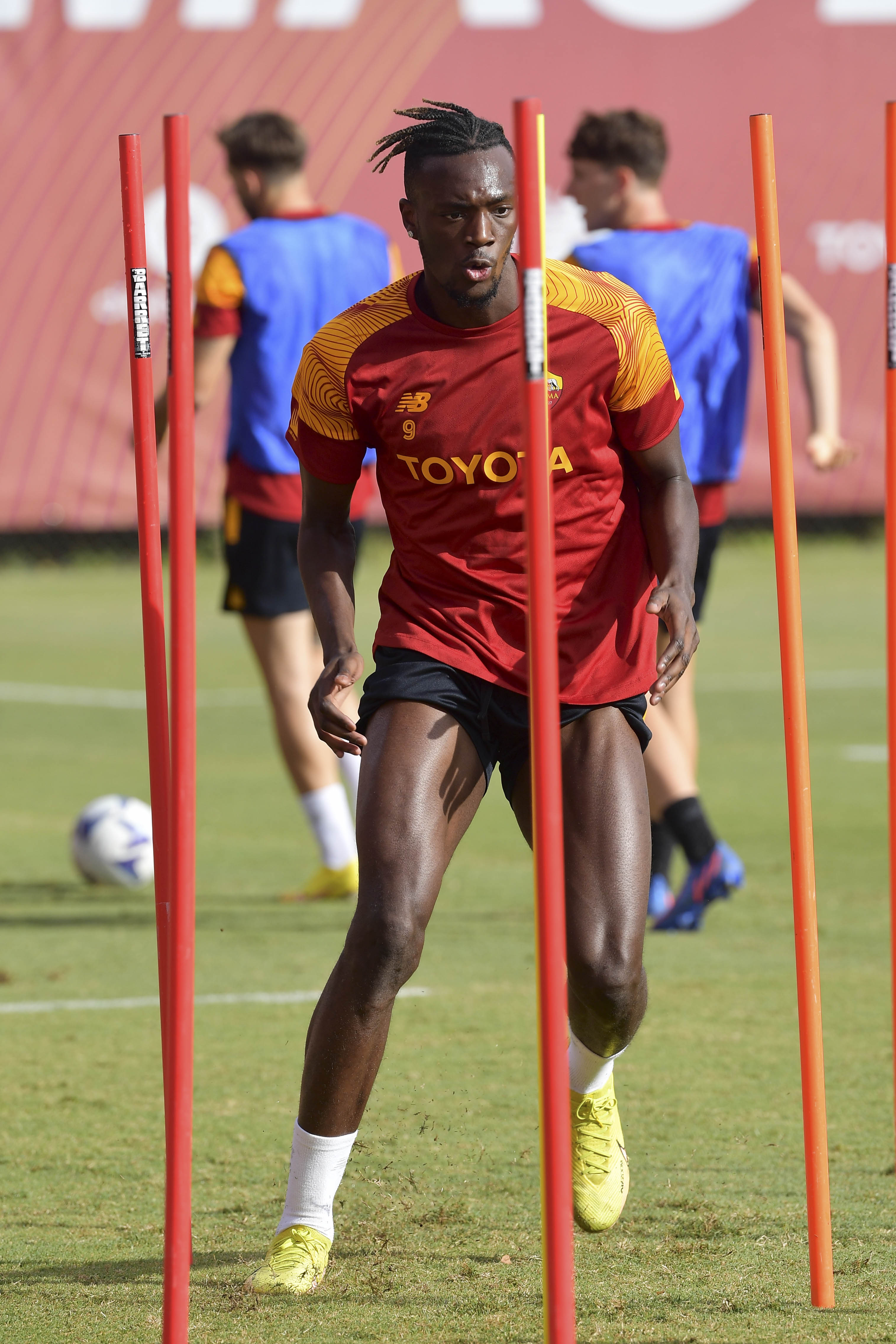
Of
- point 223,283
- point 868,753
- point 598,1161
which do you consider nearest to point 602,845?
point 598,1161

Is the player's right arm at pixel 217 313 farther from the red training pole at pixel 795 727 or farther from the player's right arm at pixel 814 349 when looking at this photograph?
the red training pole at pixel 795 727

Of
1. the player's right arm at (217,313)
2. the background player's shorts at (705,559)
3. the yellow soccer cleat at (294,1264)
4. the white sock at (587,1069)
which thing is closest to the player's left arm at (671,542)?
the white sock at (587,1069)

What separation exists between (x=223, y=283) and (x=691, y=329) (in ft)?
5.78

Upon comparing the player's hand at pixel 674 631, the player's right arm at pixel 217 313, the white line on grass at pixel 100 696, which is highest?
the player's right arm at pixel 217 313

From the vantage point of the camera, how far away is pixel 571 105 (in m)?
20.5

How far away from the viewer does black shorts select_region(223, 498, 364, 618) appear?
7.22 metres

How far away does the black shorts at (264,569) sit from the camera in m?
7.22

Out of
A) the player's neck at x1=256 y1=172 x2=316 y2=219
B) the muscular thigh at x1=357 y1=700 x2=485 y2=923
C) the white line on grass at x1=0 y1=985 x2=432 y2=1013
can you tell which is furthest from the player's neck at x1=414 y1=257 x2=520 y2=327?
the player's neck at x1=256 y1=172 x2=316 y2=219

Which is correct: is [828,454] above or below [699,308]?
below

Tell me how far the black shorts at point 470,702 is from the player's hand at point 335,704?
0.35ft

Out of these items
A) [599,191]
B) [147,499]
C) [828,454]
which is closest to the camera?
[147,499]

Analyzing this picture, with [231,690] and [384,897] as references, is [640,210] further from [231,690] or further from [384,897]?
[231,690]

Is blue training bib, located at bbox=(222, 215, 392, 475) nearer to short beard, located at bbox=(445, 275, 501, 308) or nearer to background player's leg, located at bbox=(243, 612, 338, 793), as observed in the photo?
background player's leg, located at bbox=(243, 612, 338, 793)

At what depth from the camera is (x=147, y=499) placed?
335cm
